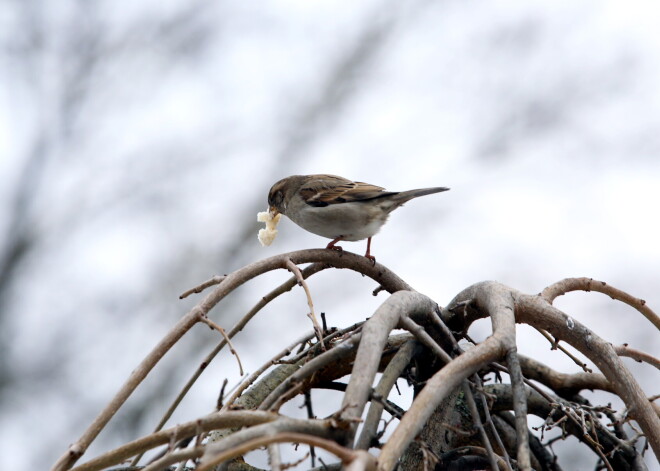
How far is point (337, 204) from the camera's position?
13.0 feet

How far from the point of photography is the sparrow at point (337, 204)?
3875 millimetres

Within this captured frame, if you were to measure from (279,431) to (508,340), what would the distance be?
2.29ft

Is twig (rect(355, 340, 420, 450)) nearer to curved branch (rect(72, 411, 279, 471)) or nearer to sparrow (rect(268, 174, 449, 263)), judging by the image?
A: curved branch (rect(72, 411, 279, 471))

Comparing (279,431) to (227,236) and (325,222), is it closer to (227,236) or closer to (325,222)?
(325,222)

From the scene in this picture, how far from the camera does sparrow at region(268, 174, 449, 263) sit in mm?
3875

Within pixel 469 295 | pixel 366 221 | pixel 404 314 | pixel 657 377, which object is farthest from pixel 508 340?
pixel 657 377

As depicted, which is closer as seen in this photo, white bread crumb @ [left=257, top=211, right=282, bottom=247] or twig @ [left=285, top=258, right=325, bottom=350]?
twig @ [left=285, top=258, right=325, bottom=350]

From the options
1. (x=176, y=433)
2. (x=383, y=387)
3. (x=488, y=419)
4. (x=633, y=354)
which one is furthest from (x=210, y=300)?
(x=633, y=354)

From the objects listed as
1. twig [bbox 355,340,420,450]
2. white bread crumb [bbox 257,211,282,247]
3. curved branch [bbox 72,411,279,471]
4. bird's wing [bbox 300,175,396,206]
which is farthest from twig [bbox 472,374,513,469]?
bird's wing [bbox 300,175,396,206]

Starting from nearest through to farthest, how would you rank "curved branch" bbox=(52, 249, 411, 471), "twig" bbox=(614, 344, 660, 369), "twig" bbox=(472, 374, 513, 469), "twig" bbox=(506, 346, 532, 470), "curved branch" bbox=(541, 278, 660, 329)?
1. "twig" bbox=(506, 346, 532, 470)
2. "curved branch" bbox=(52, 249, 411, 471)
3. "twig" bbox=(472, 374, 513, 469)
4. "twig" bbox=(614, 344, 660, 369)
5. "curved branch" bbox=(541, 278, 660, 329)

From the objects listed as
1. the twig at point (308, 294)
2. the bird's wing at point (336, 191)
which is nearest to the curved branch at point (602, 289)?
the twig at point (308, 294)

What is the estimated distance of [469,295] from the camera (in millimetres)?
2207

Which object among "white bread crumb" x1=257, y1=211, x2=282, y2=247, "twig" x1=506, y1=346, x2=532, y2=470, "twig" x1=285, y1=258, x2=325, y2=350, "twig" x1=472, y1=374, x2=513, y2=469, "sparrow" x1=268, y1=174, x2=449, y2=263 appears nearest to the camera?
"twig" x1=506, y1=346, x2=532, y2=470

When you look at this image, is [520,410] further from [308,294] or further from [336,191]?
[336,191]
